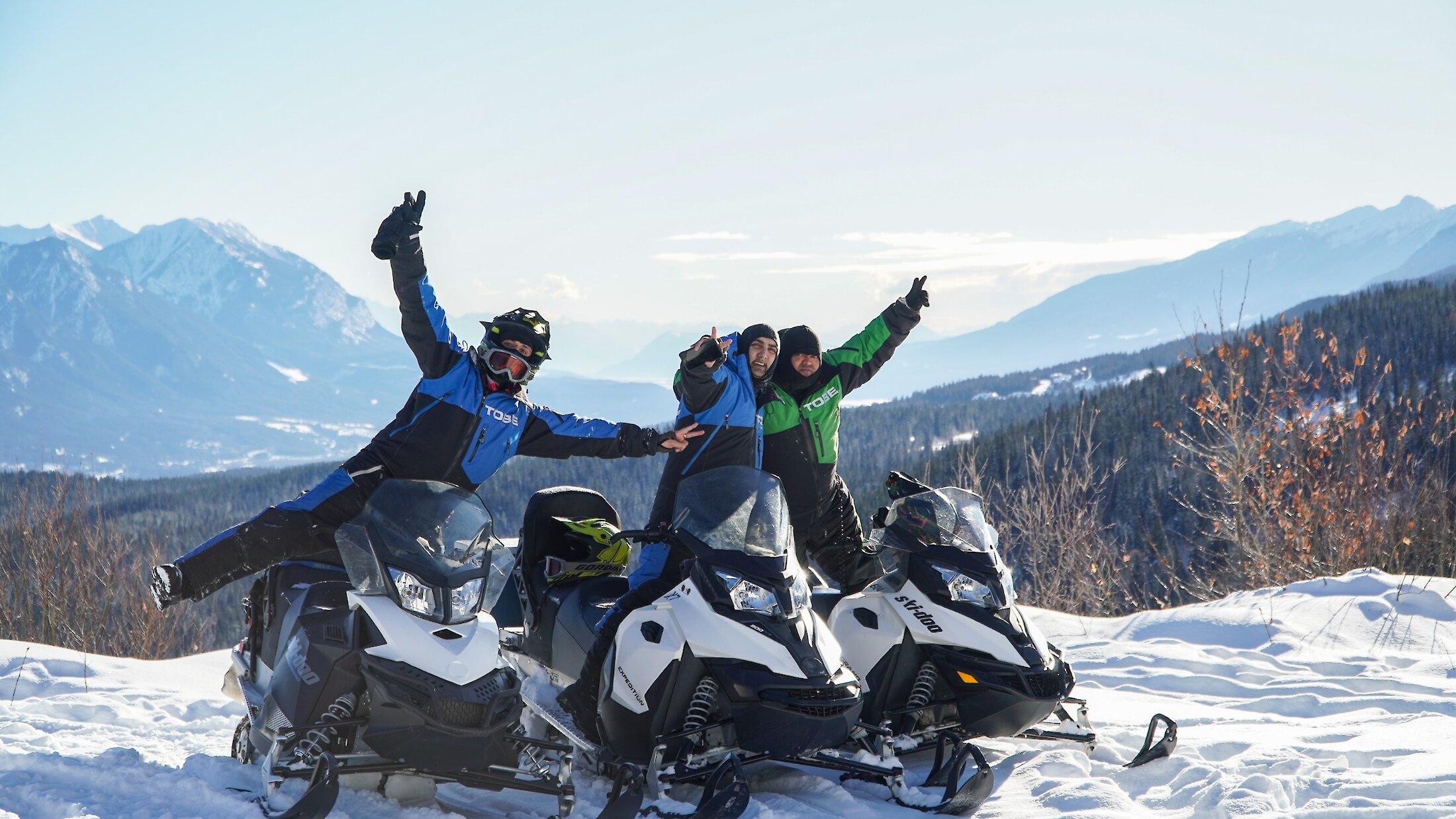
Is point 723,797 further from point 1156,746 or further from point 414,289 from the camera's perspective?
point 414,289

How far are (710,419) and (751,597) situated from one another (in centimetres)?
137

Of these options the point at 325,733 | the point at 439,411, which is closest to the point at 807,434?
the point at 439,411

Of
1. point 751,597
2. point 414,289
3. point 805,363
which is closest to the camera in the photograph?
point 751,597

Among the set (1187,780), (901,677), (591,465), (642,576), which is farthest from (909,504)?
(591,465)

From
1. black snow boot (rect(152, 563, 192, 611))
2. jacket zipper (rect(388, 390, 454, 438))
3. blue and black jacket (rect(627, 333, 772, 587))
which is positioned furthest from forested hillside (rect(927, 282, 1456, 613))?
black snow boot (rect(152, 563, 192, 611))

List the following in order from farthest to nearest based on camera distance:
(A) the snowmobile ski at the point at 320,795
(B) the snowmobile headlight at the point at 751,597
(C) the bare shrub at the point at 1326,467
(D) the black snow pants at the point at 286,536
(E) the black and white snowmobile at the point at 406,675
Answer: (C) the bare shrub at the point at 1326,467 → (D) the black snow pants at the point at 286,536 → (B) the snowmobile headlight at the point at 751,597 → (E) the black and white snowmobile at the point at 406,675 → (A) the snowmobile ski at the point at 320,795

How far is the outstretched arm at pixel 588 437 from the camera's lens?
495 centimetres

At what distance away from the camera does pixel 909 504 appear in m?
4.93

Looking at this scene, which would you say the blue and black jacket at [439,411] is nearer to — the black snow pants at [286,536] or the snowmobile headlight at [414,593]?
the black snow pants at [286,536]

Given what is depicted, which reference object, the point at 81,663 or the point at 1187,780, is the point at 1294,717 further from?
the point at 81,663

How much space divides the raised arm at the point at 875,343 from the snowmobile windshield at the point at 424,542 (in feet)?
9.36

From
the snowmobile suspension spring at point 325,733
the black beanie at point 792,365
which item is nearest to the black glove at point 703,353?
the black beanie at point 792,365

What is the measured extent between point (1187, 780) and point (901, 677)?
120cm

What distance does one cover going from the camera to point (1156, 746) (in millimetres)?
4566
